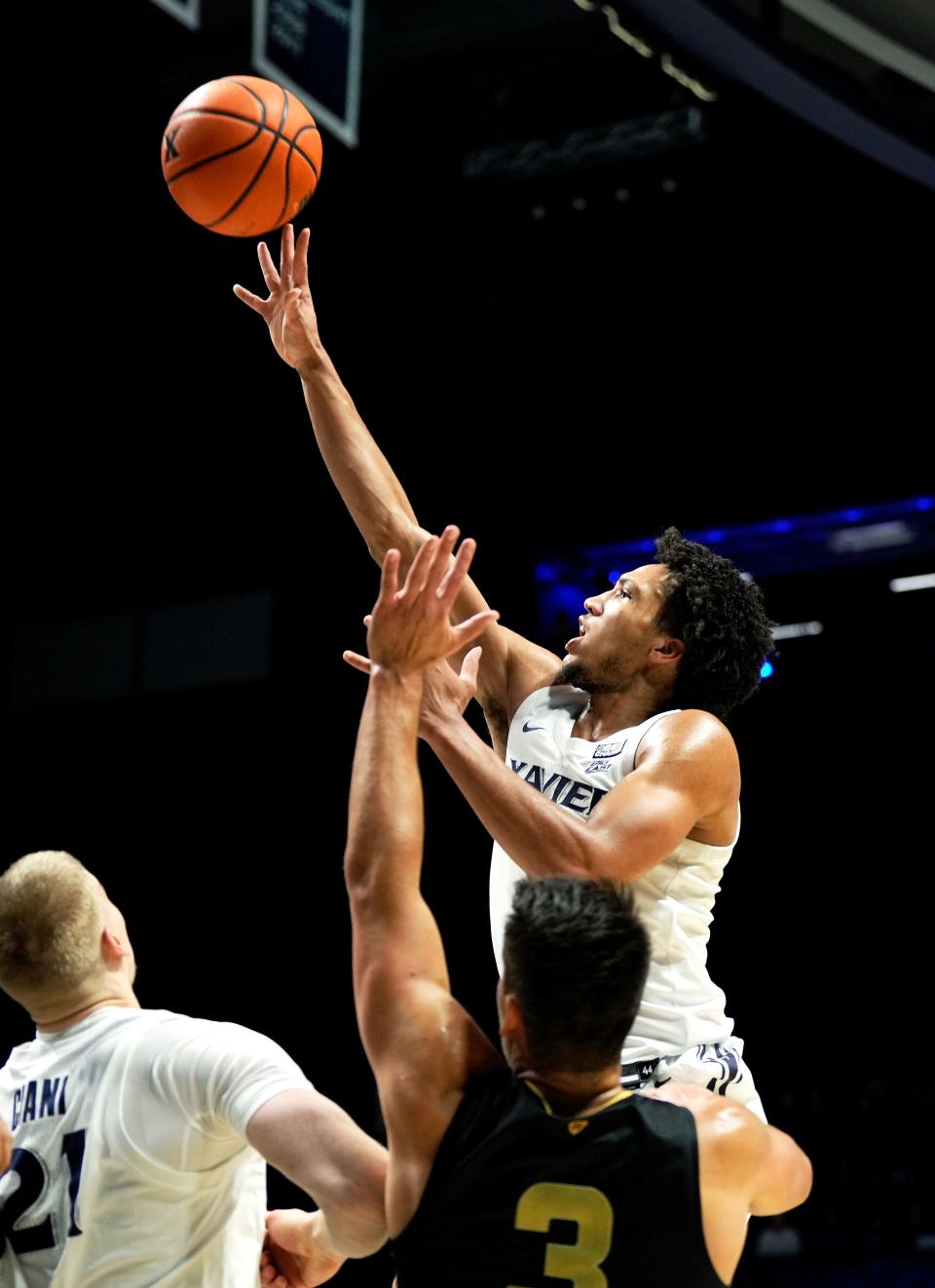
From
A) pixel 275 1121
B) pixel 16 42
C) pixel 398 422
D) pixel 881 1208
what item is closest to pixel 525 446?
pixel 398 422

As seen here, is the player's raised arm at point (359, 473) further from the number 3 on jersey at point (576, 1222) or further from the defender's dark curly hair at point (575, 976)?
the number 3 on jersey at point (576, 1222)

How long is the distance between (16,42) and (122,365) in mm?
2595

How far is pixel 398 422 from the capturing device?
11.5 m

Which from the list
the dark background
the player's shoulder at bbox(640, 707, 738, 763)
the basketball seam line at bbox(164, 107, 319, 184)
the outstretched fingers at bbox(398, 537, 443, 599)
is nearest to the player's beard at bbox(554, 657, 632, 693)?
the player's shoulder at bbox(640, 707, 738, 763)

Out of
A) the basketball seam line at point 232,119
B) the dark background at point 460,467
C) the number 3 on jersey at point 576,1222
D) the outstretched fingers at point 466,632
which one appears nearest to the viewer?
the number 3 on jersey at point 576,1222

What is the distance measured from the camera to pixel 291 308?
13.1 ft

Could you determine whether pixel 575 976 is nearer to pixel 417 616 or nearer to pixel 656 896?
pixel 417 616

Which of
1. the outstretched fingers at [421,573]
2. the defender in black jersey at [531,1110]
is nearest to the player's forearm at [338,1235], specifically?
the defender in black jersey at [531,1110]

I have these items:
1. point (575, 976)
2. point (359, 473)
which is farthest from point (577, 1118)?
point (359, 473)

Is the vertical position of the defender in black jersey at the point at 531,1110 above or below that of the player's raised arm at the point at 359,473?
below

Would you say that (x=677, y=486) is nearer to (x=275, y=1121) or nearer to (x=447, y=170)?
(x=447, y=170)

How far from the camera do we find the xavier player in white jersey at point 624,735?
2.98 m

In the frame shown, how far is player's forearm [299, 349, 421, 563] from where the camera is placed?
3.79 m

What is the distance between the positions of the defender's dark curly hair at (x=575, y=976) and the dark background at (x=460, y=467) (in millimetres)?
7019
